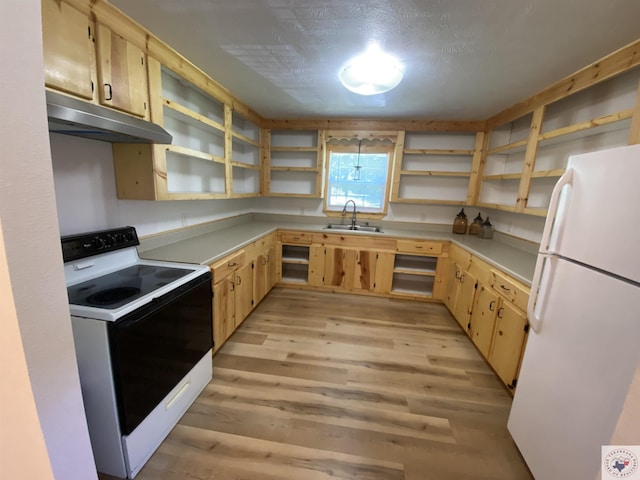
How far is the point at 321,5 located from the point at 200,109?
5.71ft

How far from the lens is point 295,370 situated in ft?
6.79

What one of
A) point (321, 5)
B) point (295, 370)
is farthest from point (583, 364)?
point (321, 5)

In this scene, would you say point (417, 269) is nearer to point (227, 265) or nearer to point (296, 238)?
point (296, 238)

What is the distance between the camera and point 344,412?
171 centimetres

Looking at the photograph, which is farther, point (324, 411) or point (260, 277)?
point (260, 277)

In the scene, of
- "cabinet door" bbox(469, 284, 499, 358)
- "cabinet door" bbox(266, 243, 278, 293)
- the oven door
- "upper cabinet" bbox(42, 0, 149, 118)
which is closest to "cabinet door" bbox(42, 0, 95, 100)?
"upper cabinet" bbox(42, 0, 149, 118)

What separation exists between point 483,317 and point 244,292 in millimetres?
2231

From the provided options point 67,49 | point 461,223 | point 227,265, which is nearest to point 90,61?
point 67,49

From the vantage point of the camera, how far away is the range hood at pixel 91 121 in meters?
1.01

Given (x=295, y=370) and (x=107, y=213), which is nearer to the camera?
(x=107, y=213)

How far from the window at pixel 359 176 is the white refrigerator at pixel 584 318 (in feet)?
8.38

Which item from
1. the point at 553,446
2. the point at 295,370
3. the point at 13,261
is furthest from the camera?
the point at 295,370

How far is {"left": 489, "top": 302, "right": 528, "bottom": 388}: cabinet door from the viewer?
69.8 inches

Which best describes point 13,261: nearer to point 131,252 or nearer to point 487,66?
point 131,252
